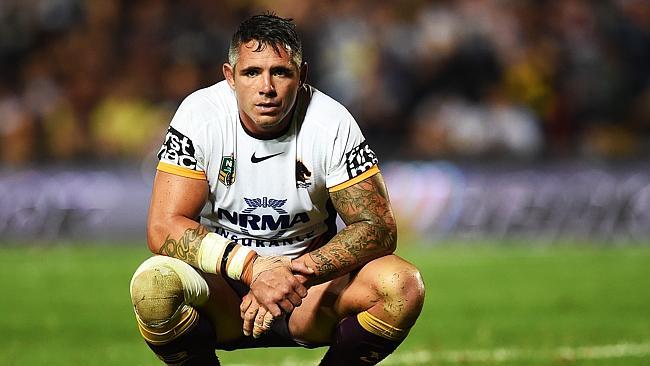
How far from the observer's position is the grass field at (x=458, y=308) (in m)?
7.86

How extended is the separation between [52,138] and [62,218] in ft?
6.77

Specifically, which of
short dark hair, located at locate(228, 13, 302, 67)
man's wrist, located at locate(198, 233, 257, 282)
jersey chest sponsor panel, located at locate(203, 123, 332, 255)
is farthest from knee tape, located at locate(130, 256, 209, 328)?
short dark hair, located at locate(228, 13, 302, 67)

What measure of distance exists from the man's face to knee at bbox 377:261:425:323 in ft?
3.14

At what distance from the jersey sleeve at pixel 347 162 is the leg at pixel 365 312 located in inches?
16.6

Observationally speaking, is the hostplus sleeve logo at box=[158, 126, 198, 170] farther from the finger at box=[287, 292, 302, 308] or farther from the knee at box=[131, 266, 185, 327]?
the finger at box=[287, 292, 302, 308]

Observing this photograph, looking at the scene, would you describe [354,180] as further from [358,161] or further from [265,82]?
[265,82]

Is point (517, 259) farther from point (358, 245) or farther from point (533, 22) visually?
point (358, 245)

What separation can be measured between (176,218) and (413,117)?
456 inches

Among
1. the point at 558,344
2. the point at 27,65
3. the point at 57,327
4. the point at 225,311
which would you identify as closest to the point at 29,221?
the point at 27,65

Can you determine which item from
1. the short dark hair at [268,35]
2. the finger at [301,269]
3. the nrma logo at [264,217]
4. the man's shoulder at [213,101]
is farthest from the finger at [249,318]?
the short dark hair at [268,35]

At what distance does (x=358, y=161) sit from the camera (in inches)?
229

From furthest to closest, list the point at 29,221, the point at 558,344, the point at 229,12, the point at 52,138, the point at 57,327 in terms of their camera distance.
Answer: the point at 229,12
the point at 52,138
the point at 29,221
the point at 57,327
the point at 558,344

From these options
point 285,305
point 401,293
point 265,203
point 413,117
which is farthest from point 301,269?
point 413,117

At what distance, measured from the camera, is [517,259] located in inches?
554
